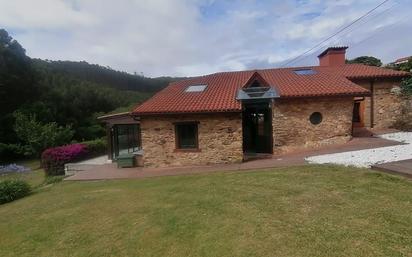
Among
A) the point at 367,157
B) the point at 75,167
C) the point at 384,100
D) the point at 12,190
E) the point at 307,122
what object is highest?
the point at 384,100

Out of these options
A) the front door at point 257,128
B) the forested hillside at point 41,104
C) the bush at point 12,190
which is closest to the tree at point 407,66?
the front door at point 257,128

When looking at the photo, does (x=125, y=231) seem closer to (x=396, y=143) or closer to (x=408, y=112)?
(x=396, y=143)

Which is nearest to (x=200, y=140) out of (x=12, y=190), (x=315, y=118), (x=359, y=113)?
(x=315, y=118)

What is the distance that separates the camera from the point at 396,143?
1409 centimetres

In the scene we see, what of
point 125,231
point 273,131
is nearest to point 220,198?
point 125,231

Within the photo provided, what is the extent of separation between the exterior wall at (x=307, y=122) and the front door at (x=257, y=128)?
0.57 m

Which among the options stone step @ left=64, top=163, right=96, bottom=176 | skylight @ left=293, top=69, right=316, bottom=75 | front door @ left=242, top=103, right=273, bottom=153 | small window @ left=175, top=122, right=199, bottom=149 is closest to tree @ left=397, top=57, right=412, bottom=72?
skylight @ left=293, top=69, right=316, bottom=75

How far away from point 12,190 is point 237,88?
11621 millimetres

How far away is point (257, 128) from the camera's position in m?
17.6

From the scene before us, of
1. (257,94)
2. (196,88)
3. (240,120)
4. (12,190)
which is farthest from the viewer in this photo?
(196,88)

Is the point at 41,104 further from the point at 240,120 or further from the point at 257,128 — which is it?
the point at 240,120

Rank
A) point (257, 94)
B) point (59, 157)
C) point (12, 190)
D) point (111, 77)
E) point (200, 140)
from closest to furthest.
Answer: point (12, 190), point (200, 140), point (257, 94), point (59, 157), point (111, 77)

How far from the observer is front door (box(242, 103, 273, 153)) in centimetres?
1620

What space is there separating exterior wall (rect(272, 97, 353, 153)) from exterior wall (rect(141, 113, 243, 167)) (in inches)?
85.3
